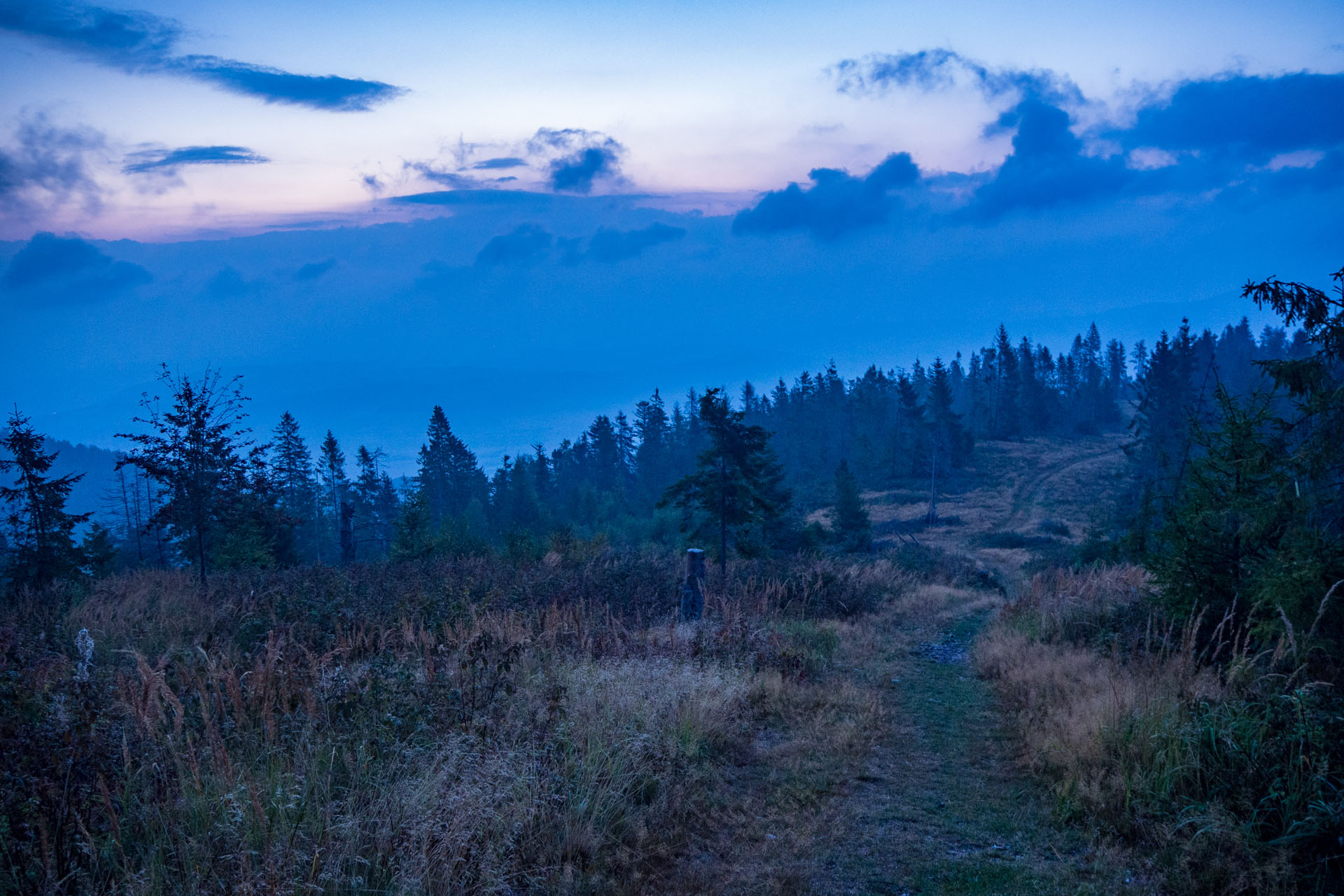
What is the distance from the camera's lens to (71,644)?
798 centimetres

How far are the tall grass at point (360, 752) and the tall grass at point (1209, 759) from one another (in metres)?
2.93

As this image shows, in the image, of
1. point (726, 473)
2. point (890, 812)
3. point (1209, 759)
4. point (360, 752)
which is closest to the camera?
point (360, 752)


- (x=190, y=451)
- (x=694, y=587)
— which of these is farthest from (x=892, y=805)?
(x=190, y=451)

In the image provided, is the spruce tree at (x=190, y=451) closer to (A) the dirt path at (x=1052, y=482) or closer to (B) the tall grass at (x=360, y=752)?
(B) the tall grass at (x=360, y=752)

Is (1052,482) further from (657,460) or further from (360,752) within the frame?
(360,752)

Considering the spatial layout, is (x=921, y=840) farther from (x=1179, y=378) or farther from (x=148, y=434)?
(x=1179, y=378)

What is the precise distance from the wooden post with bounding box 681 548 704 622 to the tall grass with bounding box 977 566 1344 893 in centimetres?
539

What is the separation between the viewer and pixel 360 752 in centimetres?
445

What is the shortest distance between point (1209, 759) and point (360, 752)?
19.2 feet

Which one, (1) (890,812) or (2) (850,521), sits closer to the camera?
(1) (890,812)

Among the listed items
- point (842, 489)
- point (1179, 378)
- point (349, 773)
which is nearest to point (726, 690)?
point (349, 773)

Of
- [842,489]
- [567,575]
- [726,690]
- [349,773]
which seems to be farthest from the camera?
[842,489]

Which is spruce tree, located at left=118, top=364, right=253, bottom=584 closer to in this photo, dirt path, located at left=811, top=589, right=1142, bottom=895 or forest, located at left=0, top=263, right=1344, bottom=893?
forest, located at left=0, top=263, right=1344, bottom=893

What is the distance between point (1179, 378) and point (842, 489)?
38.9 m
